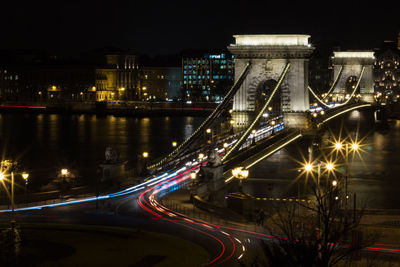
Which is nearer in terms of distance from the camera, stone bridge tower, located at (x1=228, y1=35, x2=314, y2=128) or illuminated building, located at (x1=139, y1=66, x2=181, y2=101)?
stone bridge tower, located at (x1=228, y1=35, x2=314, y2=128)

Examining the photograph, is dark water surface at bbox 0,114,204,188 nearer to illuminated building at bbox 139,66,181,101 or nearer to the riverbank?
the riverbank

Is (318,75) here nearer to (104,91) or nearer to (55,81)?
(104,91)

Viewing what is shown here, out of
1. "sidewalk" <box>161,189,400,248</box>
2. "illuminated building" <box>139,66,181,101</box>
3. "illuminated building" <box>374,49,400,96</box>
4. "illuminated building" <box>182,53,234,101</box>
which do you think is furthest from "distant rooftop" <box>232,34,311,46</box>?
"illuminated building" <box>182,53,234,101</box>

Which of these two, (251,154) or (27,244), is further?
(251,154)

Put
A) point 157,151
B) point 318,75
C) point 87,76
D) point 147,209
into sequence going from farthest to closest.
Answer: point 87,76 < point 318,75 < point 157,151 < point 147,209

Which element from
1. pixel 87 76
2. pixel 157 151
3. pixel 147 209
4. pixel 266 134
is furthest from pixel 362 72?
pixel 87 76

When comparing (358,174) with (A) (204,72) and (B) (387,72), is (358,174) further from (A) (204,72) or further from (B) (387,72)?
(A) (204,72)

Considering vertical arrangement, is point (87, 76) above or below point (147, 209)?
above
